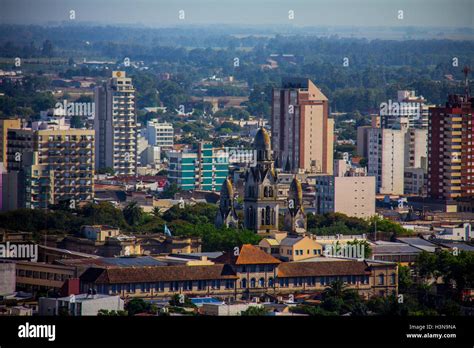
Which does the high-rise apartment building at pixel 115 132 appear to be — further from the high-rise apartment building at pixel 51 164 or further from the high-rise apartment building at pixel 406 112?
the high-rise apartment building at pixel 51 164

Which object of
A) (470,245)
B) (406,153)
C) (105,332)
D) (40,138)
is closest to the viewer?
(105,332)

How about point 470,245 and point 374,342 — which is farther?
point 470,245

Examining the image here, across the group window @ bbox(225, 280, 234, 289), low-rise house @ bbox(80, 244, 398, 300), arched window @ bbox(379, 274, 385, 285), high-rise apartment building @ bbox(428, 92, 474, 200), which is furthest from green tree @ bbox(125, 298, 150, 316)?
high-rise apartment building @ bbox(428, 92, 474, 200)

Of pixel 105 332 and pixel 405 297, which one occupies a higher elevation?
pixel 105 332

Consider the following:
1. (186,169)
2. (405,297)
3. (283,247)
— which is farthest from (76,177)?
(405,297)

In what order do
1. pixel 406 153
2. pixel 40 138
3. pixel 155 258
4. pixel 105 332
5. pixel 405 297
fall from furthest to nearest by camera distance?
pixel 406 153
pixel 40 138
pixel 155 258
pixel 405 297
pixel 105 332

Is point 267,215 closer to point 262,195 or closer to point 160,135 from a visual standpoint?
point 262,195

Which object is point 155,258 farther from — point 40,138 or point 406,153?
point 406,153
